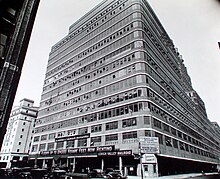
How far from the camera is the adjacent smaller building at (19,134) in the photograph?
185ft

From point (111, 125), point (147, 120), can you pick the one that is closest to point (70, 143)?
point (111, 125)

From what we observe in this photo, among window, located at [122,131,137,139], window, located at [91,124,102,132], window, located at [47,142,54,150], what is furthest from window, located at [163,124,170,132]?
window, located at [47,142,54,150]

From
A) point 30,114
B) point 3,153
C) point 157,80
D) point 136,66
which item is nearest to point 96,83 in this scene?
point 136,66

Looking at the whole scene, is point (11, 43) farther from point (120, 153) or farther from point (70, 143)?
point (70, 143)

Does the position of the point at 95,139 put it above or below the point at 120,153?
above

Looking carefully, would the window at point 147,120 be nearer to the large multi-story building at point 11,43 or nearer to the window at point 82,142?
the window at point 82,142

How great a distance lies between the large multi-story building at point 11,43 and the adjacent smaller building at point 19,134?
5578cm

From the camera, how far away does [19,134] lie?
5941 centimetres

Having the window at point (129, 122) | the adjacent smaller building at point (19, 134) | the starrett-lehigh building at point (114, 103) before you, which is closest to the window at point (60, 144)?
the starrett-lehigh building at point (114, 103)

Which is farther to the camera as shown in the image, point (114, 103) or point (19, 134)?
point (19, 134)

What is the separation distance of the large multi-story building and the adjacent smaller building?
5578cm

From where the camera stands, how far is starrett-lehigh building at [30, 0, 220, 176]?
29.2 meters

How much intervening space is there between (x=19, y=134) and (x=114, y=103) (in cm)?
4309

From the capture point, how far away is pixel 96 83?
39625 mm
